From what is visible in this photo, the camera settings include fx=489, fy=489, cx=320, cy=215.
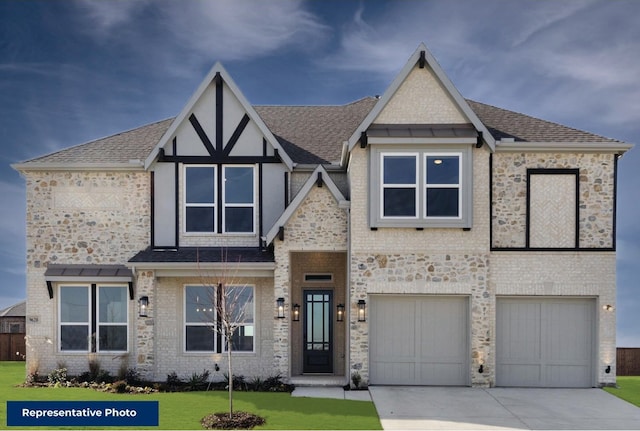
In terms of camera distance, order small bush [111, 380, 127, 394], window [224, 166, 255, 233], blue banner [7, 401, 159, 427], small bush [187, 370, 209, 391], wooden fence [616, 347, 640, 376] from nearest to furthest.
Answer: blue banner [7, 401, 159, 427] → small bush [111, 380, 127, 394] → small bush [187, 370, 209, 391] → window [224, 166, 255, 233] → wooden fence [616, 347, 640, 376]

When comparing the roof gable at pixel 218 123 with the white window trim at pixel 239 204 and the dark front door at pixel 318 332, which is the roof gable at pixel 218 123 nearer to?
the white window trim at pixel 239 204

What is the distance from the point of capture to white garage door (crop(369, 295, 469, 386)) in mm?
14164

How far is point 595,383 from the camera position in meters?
14.2

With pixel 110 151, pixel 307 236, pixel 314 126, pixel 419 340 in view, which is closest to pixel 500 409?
pixel 419 340

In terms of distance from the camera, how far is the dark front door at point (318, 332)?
1575 cm

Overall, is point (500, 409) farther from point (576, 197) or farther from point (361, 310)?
point (576, 197)

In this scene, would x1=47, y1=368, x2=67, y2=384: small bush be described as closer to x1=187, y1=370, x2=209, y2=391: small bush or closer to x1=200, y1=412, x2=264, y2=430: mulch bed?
x1=187, y1=370, x2=209, y2=391: small bush

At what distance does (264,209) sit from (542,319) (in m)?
9.02

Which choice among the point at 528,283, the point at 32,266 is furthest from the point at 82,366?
the point at 528,283

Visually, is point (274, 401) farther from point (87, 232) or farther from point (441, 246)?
point (87, 232)

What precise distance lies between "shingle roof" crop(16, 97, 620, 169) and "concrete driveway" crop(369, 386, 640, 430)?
7.34 meters

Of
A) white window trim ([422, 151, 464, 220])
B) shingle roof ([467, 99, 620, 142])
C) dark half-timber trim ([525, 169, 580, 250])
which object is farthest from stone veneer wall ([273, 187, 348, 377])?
shingle roof ([467, 99, 620, 142])

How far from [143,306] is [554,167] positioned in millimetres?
12938

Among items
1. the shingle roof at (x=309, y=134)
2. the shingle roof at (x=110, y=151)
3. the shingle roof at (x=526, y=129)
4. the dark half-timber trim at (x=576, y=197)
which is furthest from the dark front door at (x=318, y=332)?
the shingle roof at (x=526, y=129)
